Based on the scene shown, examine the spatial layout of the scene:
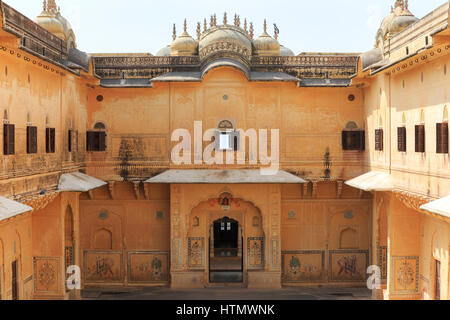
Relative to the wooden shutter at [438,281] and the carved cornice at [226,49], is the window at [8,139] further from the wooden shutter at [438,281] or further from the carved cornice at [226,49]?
the wooden shutter at [438,281]

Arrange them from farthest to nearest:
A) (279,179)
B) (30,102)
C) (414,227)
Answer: (279,179)
(414,227)
(30,102)

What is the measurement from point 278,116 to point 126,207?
5.63m

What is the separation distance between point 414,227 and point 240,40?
7489mm

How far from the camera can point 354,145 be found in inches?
597

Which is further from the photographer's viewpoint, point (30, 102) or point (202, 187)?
point (202, 187)

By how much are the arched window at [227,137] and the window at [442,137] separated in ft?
21.1

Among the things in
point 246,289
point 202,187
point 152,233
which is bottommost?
point 246,289

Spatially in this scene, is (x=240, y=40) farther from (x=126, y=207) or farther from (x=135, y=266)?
(x=135, y=266)

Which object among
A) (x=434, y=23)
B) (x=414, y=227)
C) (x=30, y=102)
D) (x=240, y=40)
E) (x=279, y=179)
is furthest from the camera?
(x=240, y=40)

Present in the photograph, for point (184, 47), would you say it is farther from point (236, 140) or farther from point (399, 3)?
point (399, 3)

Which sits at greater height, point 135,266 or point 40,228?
point 40,228

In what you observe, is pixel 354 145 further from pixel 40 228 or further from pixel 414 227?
pixel 40 228

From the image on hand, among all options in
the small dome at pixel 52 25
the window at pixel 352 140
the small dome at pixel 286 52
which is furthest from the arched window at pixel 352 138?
the small dome at pixel 52 25

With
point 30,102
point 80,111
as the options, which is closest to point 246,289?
point 80,111
